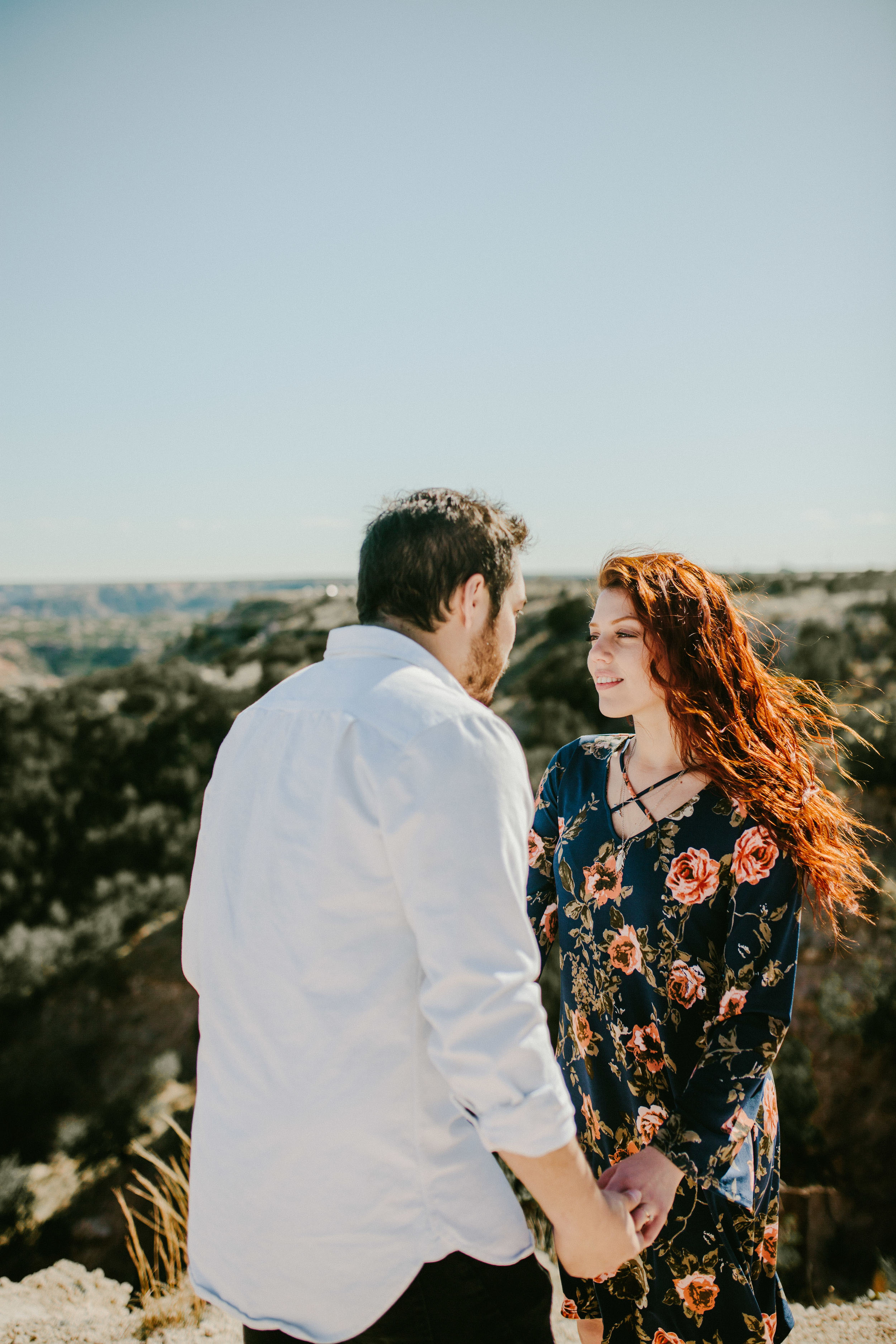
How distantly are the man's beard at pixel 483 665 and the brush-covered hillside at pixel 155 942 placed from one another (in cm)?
119

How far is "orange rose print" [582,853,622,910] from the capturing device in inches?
73.4

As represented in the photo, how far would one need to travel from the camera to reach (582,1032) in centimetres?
194

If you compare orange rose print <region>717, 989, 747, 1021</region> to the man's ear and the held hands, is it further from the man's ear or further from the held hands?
the man's ear

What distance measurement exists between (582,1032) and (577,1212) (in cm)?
87

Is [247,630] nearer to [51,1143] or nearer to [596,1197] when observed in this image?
[51,1143]

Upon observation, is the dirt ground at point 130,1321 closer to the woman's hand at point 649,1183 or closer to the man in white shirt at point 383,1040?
the woman's hand at point 649,1183

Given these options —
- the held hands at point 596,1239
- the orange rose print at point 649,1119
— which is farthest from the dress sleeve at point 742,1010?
the held hands at point 596,1239

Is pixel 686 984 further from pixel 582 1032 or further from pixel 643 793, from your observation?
pixel 643 793

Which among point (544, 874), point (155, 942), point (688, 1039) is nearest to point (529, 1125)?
point (688, 1039)

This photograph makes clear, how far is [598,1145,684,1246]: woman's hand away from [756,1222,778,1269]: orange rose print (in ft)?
1.21

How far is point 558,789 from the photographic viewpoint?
2.21 m

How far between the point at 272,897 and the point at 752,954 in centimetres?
112

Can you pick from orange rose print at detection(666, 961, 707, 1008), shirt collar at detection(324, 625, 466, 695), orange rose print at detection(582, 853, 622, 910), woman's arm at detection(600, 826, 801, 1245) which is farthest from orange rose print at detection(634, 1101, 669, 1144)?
shirt collar at detection(324, 625, 466, 695)

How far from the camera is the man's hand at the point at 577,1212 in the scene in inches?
41.3
